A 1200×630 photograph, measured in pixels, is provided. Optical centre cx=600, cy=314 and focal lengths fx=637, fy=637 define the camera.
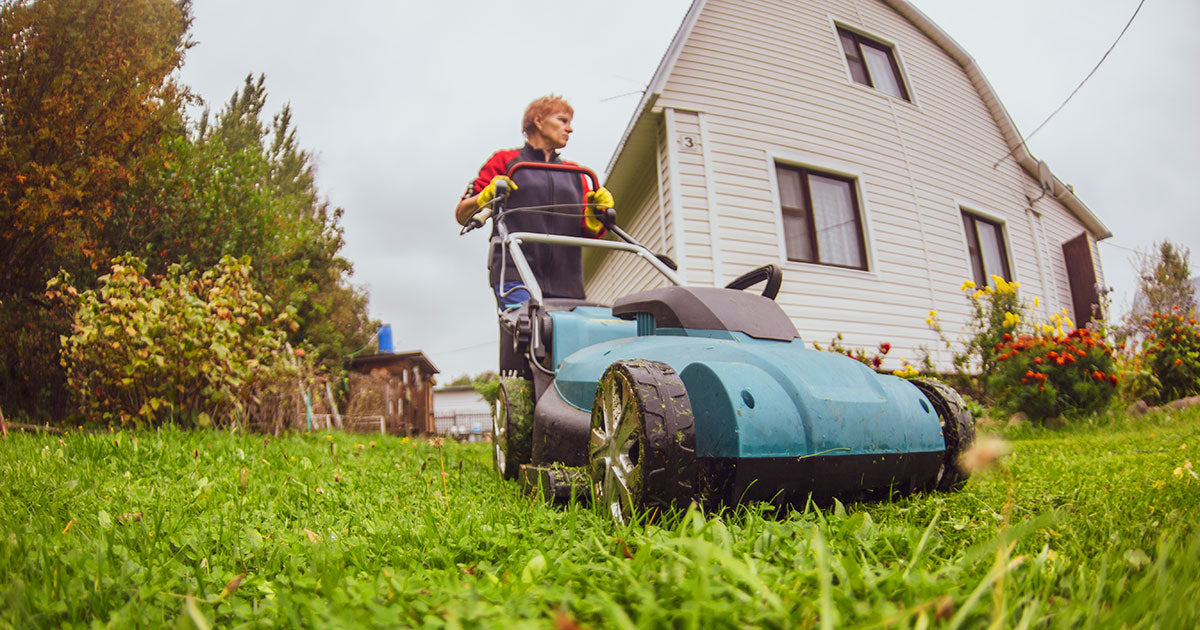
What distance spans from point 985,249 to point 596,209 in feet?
26.4

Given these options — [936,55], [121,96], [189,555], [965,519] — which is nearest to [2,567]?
[189,555]

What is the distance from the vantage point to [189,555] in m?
1.47

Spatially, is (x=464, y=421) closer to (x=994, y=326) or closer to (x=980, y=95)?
(x=980, y=95)

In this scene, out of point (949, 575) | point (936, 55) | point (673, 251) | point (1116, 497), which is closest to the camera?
point (949, 575)

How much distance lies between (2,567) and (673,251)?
579 centimetres

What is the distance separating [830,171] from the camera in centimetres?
786

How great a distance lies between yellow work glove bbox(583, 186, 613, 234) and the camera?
12.5ft

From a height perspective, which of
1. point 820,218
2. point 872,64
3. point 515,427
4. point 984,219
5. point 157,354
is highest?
point 872,64

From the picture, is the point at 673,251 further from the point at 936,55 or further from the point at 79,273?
the point at 936,55

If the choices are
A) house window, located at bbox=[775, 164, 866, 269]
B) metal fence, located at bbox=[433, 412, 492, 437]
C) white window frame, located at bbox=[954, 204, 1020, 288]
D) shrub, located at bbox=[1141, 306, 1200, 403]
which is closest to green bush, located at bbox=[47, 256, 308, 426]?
house window, located at bbox=[775, 164, 866, 269]

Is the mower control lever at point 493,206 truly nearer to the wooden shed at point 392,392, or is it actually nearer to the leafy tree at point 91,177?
the leafy tree at point 91,177

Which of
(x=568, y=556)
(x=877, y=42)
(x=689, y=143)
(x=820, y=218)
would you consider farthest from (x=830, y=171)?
(x=568, y=556)

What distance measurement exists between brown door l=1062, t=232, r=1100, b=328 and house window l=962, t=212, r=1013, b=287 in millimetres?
2177

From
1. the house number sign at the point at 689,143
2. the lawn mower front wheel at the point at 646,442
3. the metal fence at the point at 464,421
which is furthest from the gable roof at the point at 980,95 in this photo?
the metal fence at the point at 464,421
